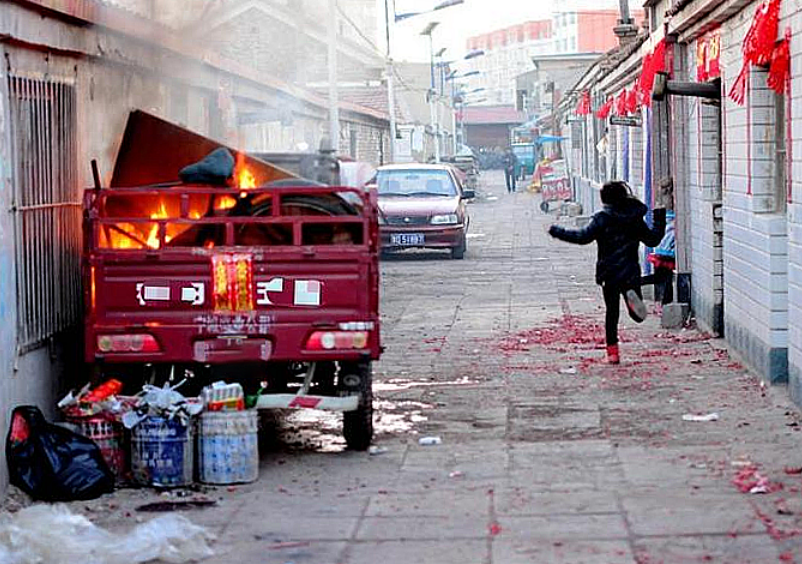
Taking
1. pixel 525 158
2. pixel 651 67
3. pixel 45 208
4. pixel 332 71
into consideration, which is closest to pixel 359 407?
pixel 45 208

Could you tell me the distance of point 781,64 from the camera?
1132 cm

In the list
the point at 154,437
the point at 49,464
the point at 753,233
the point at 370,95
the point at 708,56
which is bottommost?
the point at 49,464

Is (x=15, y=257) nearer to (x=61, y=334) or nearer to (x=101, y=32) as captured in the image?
(x=61, y=334)

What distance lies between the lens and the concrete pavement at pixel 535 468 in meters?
7.81

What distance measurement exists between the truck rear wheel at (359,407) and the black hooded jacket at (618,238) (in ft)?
13.5

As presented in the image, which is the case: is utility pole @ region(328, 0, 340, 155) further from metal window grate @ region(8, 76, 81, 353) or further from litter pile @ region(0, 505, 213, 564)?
litter pile @ region(0, 505, 213, 564)

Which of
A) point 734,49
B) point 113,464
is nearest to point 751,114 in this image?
point 734,49

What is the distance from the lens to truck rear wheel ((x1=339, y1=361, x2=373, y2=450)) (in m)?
10.3

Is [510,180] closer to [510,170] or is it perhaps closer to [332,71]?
[510,170]

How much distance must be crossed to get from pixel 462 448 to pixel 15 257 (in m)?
3.26

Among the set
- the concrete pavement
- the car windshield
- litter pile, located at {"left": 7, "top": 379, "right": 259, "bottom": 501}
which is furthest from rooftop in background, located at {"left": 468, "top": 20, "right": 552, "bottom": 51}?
litter pile, located at {"left": 7, "top": 379, "right": 259, "bottom": 501}

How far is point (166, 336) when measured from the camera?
9.91 meters

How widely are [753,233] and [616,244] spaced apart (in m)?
Result: 1.43

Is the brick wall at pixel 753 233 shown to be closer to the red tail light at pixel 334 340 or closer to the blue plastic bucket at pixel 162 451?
the red tail light at pixel 334 340
